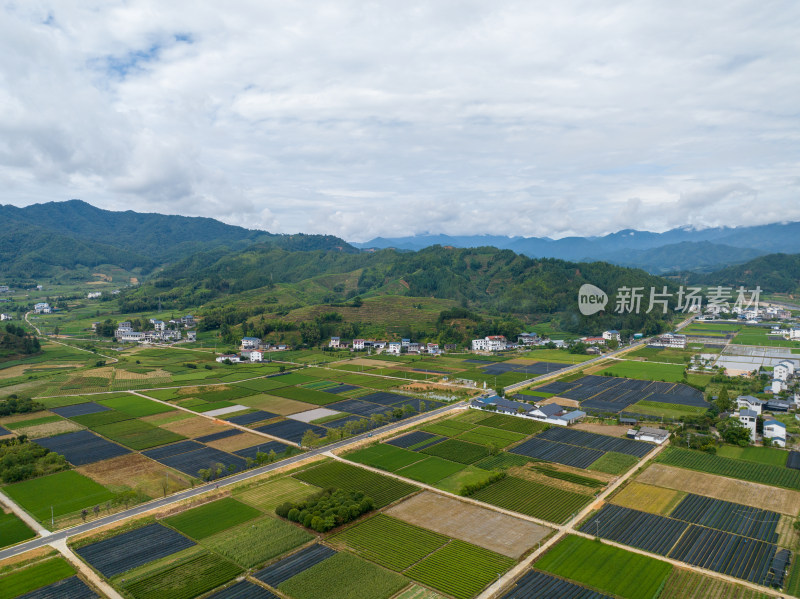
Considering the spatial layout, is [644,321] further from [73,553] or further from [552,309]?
[73,553]

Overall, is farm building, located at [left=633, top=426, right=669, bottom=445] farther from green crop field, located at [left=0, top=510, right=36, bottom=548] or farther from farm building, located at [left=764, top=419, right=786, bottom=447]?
green crop field, located at [left=0, top=510, right=36, bottom=548]

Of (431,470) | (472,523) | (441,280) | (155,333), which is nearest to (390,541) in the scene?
(472,523)

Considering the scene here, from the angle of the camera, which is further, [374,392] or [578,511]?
[374,392]

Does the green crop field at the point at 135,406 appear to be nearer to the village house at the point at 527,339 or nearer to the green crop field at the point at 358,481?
the green crop field at the point at 358,481

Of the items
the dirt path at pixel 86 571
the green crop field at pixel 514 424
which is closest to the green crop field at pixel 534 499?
the green crop field at pixel 514 424

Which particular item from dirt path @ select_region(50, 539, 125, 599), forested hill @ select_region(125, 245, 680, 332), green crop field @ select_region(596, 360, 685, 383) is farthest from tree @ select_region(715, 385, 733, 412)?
forested hill @ select_region(125, 245, 680, 332)

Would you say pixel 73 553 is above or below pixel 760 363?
below

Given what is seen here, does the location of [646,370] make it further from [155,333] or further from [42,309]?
[42,309]

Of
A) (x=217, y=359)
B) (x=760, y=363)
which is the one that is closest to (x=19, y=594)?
(x=217, y=359)
